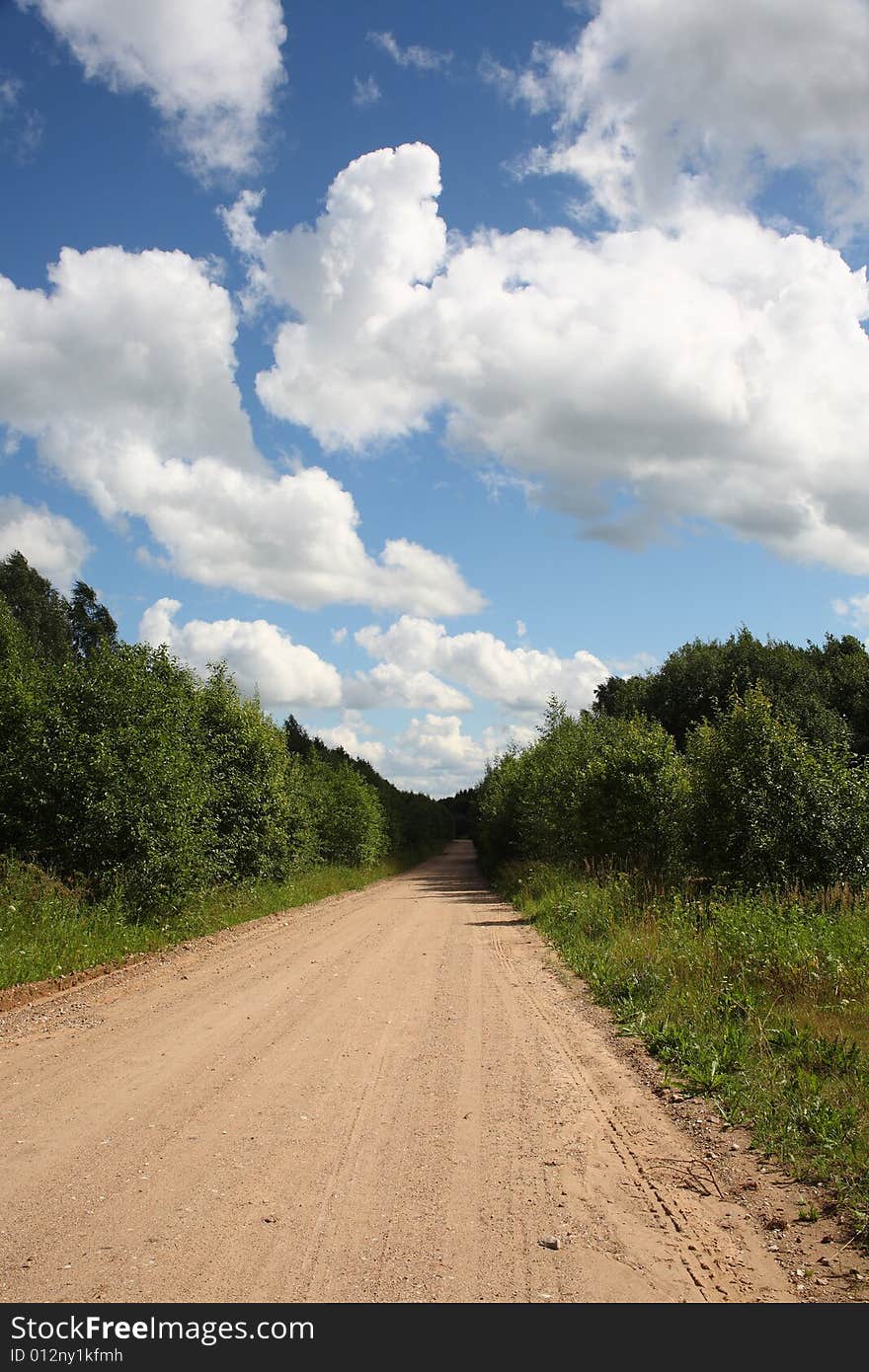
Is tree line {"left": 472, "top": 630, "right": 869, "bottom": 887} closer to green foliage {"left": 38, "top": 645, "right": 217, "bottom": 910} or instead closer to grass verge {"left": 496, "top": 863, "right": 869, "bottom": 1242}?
grass verge {"left": 496, "top": 863, "right": 869, "bottom": 1242}

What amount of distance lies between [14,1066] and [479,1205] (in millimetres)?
4980

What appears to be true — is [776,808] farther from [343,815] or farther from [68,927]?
[343,815]

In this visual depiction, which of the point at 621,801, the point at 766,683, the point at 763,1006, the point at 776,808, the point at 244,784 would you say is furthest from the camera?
the point at 766,683

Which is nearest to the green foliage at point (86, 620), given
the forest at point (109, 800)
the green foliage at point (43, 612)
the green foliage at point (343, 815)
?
the green foliage at point (43, 612)

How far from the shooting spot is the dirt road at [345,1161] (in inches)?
157

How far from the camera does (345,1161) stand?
5383 mm

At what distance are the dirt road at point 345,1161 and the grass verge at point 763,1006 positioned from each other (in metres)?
0.64

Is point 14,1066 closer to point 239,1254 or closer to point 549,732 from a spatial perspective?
point 239,1254

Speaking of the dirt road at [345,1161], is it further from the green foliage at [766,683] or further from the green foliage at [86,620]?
the green foliage at [86,620]

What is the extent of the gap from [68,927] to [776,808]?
12.3 meters

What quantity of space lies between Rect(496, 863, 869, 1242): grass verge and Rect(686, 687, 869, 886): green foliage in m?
0.79

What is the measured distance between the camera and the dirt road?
399cm

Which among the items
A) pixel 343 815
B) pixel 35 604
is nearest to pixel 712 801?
pixel 343 815
